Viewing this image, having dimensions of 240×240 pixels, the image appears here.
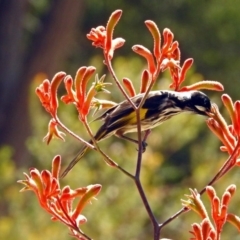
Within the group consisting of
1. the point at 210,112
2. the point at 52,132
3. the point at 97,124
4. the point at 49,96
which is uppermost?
the point at 49,96

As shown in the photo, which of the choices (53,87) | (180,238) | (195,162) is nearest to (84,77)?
(53,87)

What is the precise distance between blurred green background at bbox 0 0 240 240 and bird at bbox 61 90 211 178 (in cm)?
393

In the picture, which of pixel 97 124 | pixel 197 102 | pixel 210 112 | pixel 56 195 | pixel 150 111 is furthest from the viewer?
pixel 97 124

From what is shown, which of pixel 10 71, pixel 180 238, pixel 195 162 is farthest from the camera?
pixel 10 71

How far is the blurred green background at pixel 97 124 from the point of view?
8.16m

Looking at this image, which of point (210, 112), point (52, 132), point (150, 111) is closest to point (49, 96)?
point (52, 132)

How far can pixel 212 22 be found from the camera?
46.5 feet

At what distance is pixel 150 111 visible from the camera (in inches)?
133

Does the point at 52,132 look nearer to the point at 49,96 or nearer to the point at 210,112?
the point at 49,96

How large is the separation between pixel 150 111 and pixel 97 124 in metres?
4.33

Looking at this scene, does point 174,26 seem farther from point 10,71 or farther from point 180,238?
point 180,238

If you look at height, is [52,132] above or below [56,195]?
above

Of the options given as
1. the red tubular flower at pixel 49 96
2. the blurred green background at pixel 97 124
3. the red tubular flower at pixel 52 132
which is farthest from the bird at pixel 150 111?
the blurred green background at pixel 97 124

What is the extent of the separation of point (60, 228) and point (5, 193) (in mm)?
1132
